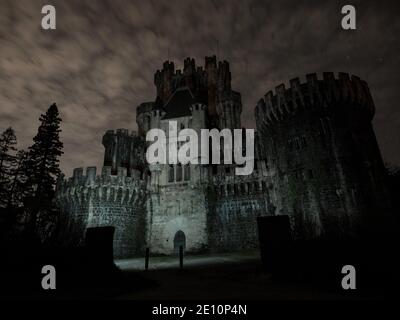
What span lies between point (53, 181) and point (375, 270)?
2448 centimetres

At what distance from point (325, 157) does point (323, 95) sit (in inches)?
209

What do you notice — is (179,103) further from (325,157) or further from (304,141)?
(325,157)

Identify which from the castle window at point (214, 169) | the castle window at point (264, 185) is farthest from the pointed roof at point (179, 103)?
the castle window at point (264, 185)

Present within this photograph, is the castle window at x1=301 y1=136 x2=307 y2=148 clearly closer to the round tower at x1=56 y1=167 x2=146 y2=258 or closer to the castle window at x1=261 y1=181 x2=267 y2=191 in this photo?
the castle window at x1=261 y1=181 x2=267 y2=191

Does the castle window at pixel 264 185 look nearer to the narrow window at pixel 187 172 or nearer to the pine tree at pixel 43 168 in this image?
the narrow window at pixel 187 172

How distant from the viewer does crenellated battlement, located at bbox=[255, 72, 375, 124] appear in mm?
20031

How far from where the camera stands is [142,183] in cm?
2586

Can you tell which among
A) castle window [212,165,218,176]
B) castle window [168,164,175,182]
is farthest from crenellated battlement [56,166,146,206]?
castle window [212,165,218,176]

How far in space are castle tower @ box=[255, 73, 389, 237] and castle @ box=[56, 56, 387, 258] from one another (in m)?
0.07

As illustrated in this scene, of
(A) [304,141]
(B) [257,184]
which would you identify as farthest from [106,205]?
(A) [304,141]

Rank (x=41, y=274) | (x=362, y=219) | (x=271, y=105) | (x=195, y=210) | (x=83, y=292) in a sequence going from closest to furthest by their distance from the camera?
(x=83, y=292) < (x=41, y=274) < (x=362, y=219) < (x=271, y=105) < (x=195, y=210)

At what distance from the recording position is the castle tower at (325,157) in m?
17.2

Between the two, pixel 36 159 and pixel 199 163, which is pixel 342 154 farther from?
pixel 36 159

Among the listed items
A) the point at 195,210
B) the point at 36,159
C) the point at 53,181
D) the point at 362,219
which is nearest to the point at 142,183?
the point at 195,210
